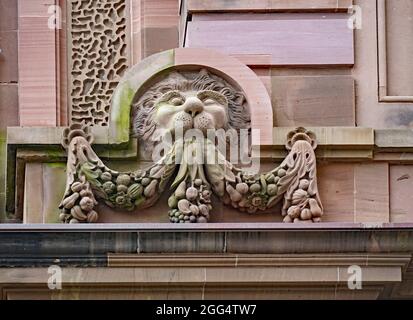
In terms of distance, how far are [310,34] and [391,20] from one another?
707 mm

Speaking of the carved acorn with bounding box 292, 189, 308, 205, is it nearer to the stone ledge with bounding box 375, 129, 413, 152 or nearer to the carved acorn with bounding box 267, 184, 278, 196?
the carved acorn with bounding box 267, 184, 278, 196

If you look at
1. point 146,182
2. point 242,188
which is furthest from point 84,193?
point 242,188

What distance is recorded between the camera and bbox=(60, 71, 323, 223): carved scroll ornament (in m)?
24.3

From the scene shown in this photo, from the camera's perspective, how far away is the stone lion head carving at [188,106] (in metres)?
24.5

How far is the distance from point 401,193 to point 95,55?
3402mm

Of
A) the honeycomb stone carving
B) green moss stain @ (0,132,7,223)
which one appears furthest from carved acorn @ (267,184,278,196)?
green moss stain @ (0,132,7,223)

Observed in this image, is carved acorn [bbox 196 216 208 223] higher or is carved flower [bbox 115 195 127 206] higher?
carved flower [bbox 115 195 127 206]

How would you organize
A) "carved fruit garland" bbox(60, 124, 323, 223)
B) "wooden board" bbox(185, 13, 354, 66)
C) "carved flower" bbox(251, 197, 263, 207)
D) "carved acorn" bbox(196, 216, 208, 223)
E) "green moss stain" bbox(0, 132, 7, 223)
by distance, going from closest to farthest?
"carved acorn" bbox(196, 216, 208, 223)
"carved fruit garland" bbox(60, 124, 323, 223)
"carved flower" bbox(251, 197, 263, 207)
"wooden board" bbox(185, 13, 354, 66)
"green moss stain" bbox(0, 132, 7, 223)

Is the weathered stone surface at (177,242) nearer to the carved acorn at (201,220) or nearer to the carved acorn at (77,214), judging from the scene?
the carved acorn at (201,220)

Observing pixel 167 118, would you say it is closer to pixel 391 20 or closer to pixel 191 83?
pixel 191 83

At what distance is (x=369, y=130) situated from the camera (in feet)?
81.0
